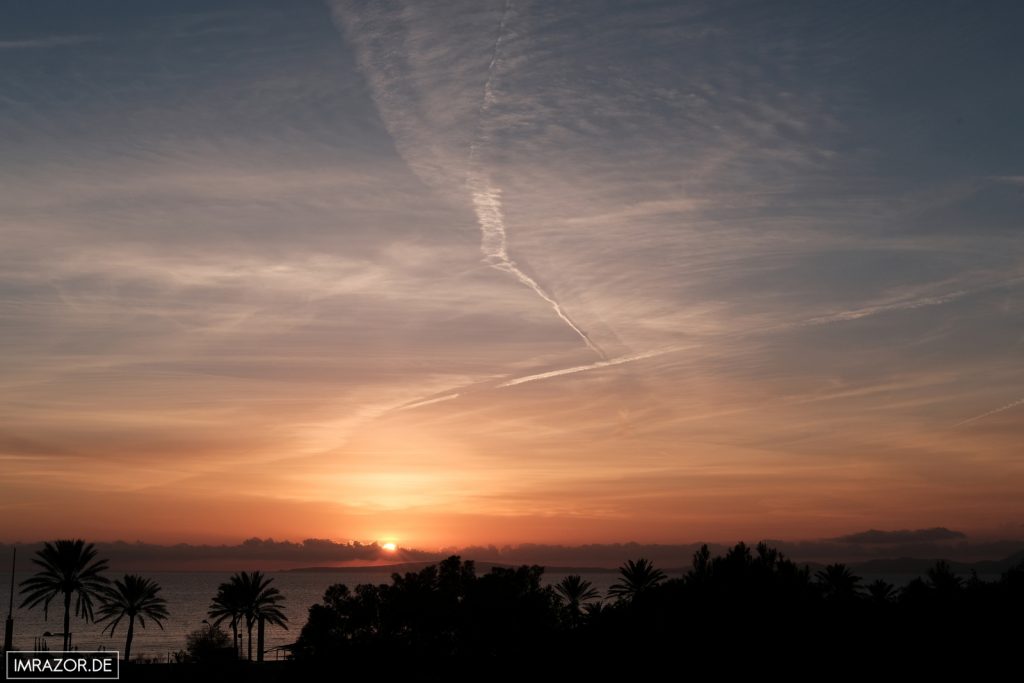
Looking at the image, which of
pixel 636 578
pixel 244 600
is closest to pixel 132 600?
pixel 244 600

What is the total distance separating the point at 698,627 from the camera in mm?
41312

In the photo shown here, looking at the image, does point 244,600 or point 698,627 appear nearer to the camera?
point 698,627

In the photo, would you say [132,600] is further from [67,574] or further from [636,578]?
[636,578]

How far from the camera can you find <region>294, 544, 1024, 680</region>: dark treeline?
127 ft

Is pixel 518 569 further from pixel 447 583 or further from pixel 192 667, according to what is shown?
pixel 192 667

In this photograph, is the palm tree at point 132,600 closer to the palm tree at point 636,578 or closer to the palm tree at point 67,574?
the palm tree at point 67,574

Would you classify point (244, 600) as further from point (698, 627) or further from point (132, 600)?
point (698, 627)

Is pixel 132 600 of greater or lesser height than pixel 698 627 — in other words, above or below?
above

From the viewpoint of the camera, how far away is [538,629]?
218 feet

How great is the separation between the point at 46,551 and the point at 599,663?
51434 millimetres

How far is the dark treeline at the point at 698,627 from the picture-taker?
3878 centimetres

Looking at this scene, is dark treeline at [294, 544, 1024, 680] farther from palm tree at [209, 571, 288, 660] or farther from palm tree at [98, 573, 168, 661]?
palm tree at [98, 573, 168, 661]

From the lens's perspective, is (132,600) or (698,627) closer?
(698,627)

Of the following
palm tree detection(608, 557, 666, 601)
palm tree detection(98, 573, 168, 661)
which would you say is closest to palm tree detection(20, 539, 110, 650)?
palm tree detection(98, 573, 168, 661)
